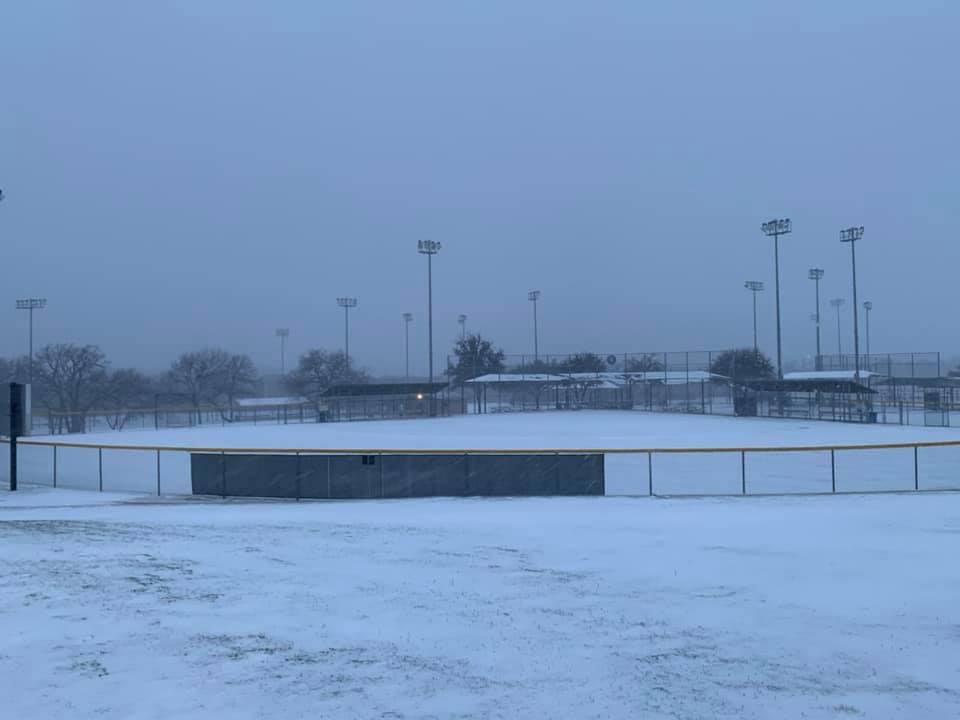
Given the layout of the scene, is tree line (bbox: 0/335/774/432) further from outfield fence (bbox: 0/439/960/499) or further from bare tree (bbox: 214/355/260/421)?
outfield fence (bbox: 0/439/960/499)

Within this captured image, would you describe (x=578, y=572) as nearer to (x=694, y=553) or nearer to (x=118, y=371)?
(x=694, y=553)

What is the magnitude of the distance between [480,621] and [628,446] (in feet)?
79.2

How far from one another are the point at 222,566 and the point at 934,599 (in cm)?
727

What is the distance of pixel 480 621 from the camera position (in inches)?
291

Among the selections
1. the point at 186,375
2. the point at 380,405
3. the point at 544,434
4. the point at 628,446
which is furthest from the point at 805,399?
the point at 186,375

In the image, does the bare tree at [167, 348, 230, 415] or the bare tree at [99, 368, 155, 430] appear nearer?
the bare tree at [99, 368, 155, 430]

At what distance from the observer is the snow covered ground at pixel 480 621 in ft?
18.3

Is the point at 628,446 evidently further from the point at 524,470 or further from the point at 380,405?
the point at 380,405

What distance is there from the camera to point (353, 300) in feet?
286

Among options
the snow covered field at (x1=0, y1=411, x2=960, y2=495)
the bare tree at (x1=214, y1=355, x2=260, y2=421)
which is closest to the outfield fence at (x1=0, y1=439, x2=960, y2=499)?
the snow covered field at (x1=0, y1=411, x2=960, y2=495)

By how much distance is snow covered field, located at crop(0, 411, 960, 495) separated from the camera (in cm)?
2114

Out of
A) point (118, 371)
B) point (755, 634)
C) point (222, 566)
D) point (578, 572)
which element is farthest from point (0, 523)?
point (118, 371)

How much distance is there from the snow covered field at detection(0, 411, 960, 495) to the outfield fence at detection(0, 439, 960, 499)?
0.05 metres

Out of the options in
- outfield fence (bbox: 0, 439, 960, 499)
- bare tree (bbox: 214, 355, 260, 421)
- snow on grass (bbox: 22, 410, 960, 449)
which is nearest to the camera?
outfield fence (bbox: 0, 439, 960, 499)
